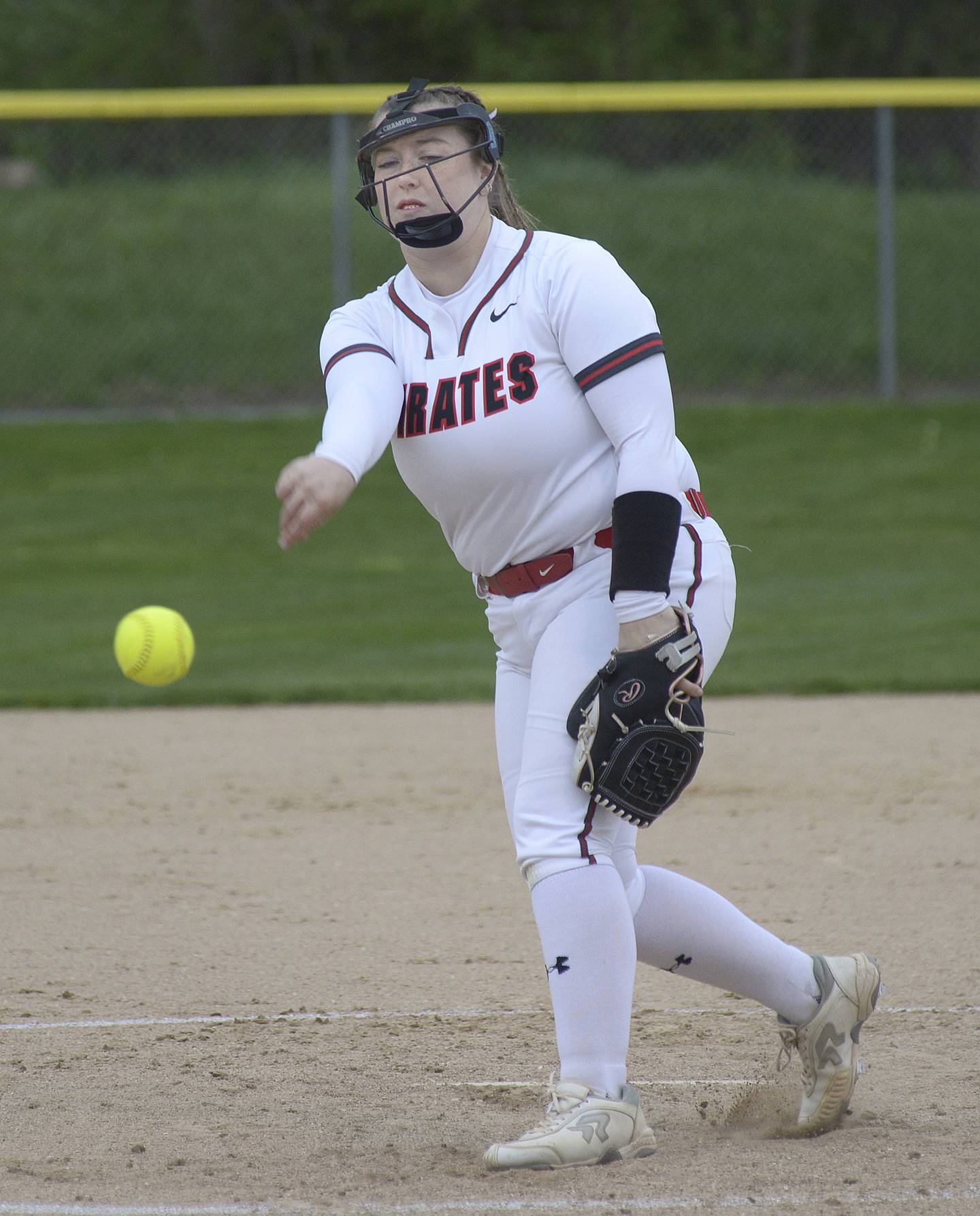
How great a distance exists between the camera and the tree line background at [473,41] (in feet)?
73.1

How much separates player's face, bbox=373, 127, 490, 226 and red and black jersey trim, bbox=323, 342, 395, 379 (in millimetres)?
221

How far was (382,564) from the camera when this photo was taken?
35.9 ft

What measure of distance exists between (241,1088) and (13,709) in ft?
15.5

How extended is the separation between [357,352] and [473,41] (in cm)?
2221

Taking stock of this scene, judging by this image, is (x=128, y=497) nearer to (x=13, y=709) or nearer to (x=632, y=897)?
(x=13, y=709)

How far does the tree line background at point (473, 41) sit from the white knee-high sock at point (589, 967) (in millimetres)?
20878

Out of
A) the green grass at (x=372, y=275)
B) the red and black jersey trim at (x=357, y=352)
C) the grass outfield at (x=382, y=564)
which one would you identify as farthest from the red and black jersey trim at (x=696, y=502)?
the green grass at (x=372, y=275)

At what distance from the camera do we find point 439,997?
153 inches

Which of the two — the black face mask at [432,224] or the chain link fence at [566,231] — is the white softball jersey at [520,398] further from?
the chain link fence at [566,231]

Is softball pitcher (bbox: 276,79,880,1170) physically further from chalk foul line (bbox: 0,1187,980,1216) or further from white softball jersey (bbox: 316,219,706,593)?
chalk foul line (bbox: 0,1187,980,1216)

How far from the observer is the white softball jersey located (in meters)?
2.72

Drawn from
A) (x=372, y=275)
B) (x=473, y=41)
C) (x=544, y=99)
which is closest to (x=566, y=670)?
(x=544, y=99)

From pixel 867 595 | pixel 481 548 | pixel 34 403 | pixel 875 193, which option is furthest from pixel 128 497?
pixel 481 548

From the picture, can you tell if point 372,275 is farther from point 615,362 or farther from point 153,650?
point 615,362
